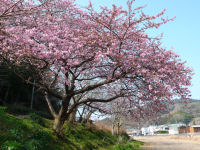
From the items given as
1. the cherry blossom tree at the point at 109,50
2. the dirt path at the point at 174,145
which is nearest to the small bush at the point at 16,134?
the cherry blossom tree at the point at 109,50

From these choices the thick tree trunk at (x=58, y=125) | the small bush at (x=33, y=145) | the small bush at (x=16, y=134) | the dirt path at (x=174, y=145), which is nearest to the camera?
the small bush at (x=33, y=145)

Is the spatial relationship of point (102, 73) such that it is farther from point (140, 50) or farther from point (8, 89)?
point (8, 89)

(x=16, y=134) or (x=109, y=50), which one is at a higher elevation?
(x=109, y=50)

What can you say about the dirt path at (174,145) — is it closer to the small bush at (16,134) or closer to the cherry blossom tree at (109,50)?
the cherry blossom tree at (109,50)

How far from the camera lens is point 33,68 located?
961cm

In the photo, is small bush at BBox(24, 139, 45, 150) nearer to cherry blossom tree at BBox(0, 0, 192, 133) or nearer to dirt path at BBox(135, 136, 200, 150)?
cherry blossom tree at BBox(0, 0, 192, 133)

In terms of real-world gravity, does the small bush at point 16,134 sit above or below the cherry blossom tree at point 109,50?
below

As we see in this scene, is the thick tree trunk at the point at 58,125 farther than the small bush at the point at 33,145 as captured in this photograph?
Yes

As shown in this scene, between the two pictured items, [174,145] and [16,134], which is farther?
[174,145]

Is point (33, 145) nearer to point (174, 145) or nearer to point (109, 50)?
point (109, 50)

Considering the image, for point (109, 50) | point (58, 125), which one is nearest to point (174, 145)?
point (58, 125)

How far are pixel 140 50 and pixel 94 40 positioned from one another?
2.38 m

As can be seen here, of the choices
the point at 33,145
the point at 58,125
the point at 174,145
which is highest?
the point at 58,125

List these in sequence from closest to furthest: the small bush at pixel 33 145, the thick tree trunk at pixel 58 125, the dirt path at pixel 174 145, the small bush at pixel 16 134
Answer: the small bush at pixel 33 145 < the small bush at pixel 16 134 < the thick tree trunk at pixel 58 125 < the dirt path at pixel 174 145
